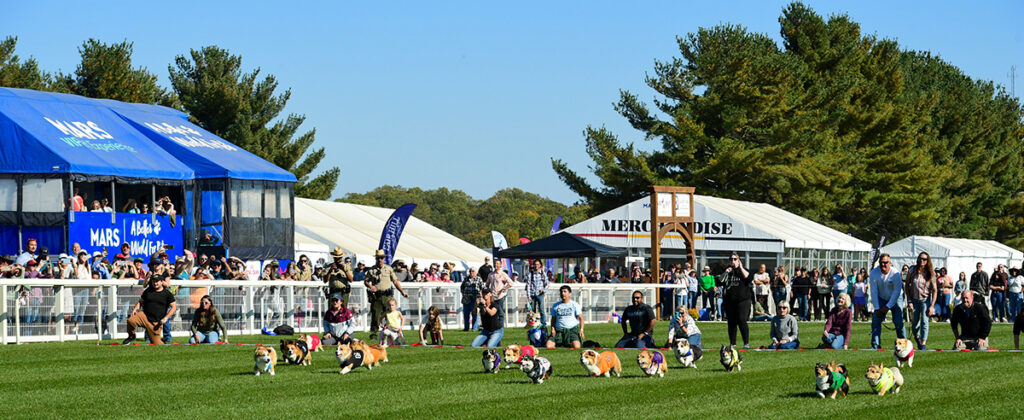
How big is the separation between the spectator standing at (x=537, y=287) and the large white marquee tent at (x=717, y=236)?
567 inches

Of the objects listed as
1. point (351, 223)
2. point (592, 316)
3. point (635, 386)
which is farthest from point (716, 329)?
point (351, 223)

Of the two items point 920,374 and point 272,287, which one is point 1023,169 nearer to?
point 272,287

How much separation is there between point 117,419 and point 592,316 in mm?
23578

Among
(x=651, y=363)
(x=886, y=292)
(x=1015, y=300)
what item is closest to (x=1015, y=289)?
(x=1015, y=300)

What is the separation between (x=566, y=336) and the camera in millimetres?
20453

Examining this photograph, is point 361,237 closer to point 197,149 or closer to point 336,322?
point 197,149

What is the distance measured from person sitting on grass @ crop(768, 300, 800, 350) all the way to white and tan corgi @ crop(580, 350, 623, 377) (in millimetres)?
6619

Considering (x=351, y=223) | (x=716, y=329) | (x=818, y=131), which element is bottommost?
(x=716, y=329)

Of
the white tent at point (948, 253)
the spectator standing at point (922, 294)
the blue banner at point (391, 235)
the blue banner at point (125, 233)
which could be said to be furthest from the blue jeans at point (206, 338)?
the white tent at point (948, 253)

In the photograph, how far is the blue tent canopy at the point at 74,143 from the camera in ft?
102

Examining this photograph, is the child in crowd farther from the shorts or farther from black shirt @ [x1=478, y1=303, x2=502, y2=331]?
the shorts

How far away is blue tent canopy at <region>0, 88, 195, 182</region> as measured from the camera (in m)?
31.2

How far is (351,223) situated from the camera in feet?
173

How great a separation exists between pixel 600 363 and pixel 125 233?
2056 cm
